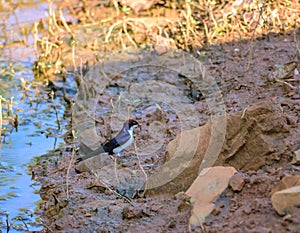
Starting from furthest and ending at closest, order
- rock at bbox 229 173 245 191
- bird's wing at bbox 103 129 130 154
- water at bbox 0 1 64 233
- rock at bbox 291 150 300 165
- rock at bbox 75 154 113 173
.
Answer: rock at bbox 75 154 113 173 < bird's wing at bbox 103 129 130 154 < water at bbox 0 1 64 233 < rock at bbox 291 150 300 165 < rock at bbox 229 173 245 191

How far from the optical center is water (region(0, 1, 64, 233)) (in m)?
5.21

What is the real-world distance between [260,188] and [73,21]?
252 inches

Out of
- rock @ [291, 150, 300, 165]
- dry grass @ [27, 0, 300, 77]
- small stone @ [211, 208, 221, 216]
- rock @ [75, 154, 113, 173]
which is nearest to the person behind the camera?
small stone @ [211, 208, 221, 216]

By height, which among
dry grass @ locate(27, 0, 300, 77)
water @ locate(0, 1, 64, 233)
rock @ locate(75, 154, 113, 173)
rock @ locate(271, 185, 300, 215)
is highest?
rock @ locate(271, 185, 300, 215)

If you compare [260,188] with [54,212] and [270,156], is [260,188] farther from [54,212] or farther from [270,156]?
[54,212]

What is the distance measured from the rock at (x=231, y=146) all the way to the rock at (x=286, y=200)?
88cm

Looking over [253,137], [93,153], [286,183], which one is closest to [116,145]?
[93,153]

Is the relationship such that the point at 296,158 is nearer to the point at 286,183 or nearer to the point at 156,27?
the point at 286,183

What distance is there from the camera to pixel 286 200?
143 inches

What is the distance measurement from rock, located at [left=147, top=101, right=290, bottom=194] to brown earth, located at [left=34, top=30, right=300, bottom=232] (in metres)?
0.09

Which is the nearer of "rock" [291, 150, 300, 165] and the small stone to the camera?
the small stone

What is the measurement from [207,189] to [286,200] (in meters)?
0.66

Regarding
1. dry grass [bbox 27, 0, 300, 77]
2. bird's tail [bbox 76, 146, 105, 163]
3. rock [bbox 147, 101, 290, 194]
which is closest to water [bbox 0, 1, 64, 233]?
dry grass [bbox 27, 0, 300, 77]

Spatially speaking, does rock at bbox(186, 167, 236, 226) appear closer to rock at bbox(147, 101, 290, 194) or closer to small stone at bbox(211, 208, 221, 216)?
small stone at bbox(211, 208, 221, 216)
